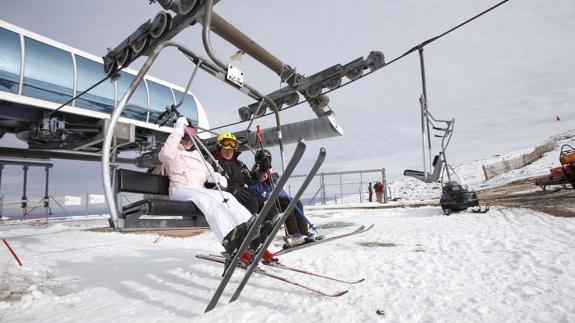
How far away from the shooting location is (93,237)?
577cm

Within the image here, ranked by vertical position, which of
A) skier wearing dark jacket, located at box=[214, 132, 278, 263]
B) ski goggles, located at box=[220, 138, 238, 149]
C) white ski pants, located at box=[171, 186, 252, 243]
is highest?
ski goggles, located at box=[220, 138, 238, 149]

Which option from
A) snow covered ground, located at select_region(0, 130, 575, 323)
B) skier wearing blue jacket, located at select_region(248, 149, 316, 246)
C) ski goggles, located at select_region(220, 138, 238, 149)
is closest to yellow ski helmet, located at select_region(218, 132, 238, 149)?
ski goggles, located at select_region(220, 138, 238, 149)

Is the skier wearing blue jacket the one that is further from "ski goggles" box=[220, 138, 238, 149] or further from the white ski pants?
the white ski pants

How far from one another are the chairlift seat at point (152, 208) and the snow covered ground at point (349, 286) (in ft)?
2.01

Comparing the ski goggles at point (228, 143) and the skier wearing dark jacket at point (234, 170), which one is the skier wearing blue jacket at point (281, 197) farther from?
the ski goggles at point (228, 143)

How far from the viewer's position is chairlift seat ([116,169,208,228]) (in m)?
2.12

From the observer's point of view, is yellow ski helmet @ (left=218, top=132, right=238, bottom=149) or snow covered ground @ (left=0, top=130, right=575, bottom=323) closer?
snow covered ground @ (left=0, top=130, right=575, bottom=323)

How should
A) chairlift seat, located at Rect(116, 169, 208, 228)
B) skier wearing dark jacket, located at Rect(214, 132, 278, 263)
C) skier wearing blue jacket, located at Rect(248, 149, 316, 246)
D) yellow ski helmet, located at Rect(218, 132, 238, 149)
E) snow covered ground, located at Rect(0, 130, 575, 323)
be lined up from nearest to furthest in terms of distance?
snow covered ground, located at Rect(0, 130, 575, 323) → chairlift seat, located at Rect(116, 169, 208, 228) → skier wearing dark jacket, located at Rect(214, 132, 278, 263) → yellow ski helmet, located at Rect(218, 132, 238, 149) → skier wearing blue jacket, located at Rect(248, 149, 316, 246)

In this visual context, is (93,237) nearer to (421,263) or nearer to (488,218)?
(421,263)

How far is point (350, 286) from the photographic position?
216 cm

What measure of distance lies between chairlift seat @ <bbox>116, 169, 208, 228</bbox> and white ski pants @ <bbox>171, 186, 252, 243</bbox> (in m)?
0.12

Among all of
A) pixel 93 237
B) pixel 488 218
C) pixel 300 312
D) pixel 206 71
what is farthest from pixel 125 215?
pixel 488 218

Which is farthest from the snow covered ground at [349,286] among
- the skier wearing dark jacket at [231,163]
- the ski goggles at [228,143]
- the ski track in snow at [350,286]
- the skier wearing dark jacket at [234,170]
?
the ski goggles at [228,143]

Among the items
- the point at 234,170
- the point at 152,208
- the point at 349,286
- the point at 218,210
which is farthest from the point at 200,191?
the point at 349,286
